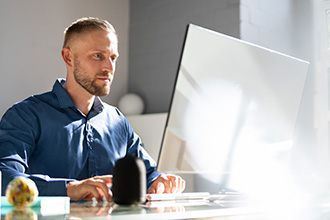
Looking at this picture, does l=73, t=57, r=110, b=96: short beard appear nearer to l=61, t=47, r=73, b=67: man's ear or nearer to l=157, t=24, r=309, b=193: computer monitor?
l=61, t=47, r=73, b=67: man's ear

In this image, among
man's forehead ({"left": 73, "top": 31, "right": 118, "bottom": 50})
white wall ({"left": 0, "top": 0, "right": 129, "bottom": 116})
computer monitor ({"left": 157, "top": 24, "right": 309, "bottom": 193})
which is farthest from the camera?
white wall ({"left": 0, "top": 0, "right": 129, "bottom": 116})

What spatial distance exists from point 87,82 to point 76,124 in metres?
0.16

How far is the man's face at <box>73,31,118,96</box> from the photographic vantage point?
5.18 feet

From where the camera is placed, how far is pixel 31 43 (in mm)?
3266

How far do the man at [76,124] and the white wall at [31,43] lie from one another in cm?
154

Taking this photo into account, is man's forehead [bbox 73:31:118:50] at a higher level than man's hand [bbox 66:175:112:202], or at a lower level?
higher

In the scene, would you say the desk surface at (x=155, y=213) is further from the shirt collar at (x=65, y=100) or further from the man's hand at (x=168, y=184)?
the shirt collar at (x=65, y=100)

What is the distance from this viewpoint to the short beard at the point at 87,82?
1606mm

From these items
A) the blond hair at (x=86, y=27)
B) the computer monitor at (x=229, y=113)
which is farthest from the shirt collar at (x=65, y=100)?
the computer monitor at (x=229, y=113)

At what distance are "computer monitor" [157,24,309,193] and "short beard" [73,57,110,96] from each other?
0.52 meters

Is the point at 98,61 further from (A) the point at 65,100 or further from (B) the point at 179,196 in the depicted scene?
(B) the point at 179,196

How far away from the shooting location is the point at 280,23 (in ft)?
10.6

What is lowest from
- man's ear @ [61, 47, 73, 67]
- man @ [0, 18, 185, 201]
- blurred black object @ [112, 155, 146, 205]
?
blurred black object @ [112, 155, 146, 205]

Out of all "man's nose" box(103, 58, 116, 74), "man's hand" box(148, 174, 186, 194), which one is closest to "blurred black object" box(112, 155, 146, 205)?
"man's hand" box(148, 174, 186, 194)
